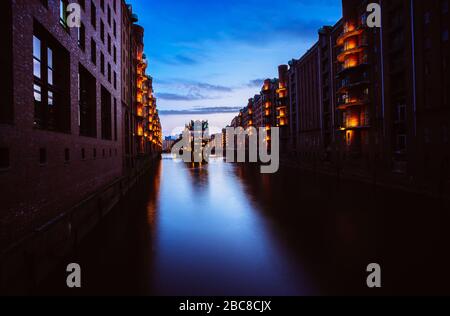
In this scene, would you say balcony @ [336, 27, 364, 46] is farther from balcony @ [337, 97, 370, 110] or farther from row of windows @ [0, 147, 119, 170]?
row of windows @ [0, 147, 119, 170]

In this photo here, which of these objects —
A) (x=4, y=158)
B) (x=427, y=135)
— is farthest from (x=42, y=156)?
(x=427, y=135)

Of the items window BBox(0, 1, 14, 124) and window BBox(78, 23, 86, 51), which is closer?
window BBox(0, 1, 14, 124)

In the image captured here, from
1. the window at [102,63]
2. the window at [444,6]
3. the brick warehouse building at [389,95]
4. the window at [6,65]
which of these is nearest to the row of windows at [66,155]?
the window at [6,65]

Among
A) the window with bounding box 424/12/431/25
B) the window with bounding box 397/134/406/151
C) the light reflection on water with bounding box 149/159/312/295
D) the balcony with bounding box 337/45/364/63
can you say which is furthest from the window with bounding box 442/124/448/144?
the light reflection on water with bounding box 149/159/312/295

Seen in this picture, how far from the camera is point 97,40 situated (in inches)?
926

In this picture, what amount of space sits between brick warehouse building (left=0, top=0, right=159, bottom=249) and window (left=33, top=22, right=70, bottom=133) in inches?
1.6

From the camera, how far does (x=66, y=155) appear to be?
1529cm

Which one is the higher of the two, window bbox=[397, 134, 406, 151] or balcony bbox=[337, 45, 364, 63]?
balcony bbox=[337, 45, 364, 63]

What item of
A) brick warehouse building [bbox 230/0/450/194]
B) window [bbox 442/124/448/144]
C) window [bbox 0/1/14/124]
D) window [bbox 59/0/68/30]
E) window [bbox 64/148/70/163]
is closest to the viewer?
window [bbox 0/1/14/124]

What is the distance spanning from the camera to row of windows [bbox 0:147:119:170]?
9.38 metres

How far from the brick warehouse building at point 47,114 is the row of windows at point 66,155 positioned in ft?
0.10

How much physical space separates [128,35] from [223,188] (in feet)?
130

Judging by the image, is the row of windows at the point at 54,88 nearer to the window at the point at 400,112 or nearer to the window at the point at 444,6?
the window at the point at 444,6
